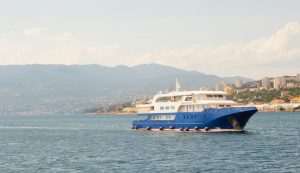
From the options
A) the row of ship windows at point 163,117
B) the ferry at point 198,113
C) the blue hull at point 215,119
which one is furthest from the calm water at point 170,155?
the row of ship windows at point 163,117

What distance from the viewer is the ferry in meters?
81.7

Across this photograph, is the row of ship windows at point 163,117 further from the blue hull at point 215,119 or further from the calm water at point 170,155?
the calm water at point 170,155

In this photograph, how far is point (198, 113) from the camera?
8450 centimetres

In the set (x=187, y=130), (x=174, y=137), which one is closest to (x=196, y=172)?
(x=174, y=137)

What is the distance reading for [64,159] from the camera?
2384 inches

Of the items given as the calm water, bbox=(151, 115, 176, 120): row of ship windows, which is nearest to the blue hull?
bbox=(151, 115, 176, 120): row of ship windows

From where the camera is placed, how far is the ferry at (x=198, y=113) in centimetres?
8169

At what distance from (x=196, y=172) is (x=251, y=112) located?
34.8 metres

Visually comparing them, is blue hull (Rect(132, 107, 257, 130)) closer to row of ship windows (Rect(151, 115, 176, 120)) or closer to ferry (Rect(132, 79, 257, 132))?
ferry (Rect(132, 79, 257, 132))

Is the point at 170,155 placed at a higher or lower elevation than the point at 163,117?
lower

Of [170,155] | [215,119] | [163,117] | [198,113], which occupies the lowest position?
[170,155]

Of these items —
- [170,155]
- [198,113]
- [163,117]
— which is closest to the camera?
[170,155]

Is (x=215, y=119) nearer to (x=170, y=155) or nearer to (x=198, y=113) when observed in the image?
(x=198, y=113)

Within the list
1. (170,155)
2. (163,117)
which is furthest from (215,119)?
(170,155)
